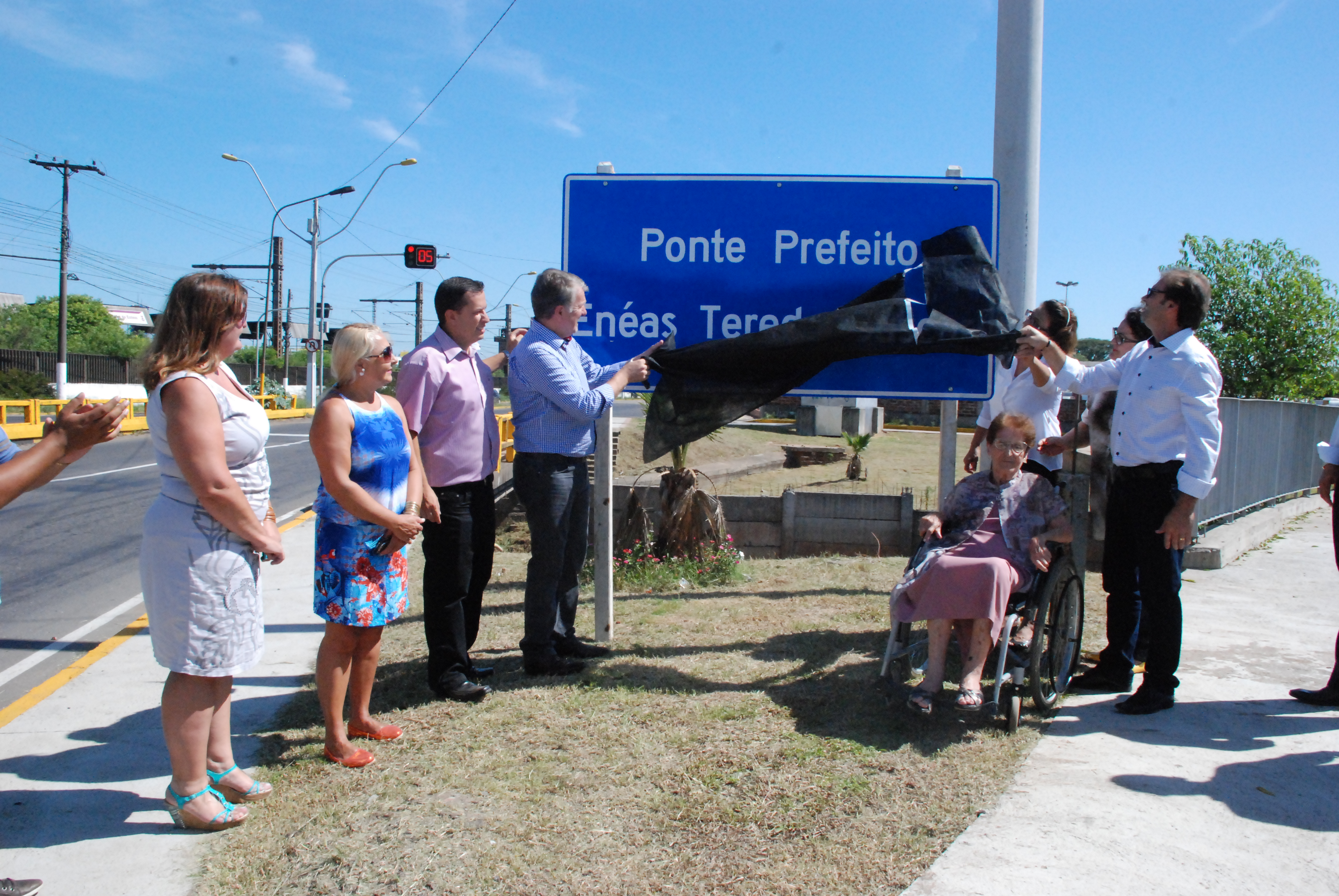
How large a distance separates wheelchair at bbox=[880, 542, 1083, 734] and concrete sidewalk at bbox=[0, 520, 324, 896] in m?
2.69

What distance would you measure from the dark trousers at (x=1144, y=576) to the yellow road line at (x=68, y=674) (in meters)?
4.11

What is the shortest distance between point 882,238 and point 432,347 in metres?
2.48

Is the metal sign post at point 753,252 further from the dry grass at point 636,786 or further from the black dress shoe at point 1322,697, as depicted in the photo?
the black dress shoe at point 1322,697

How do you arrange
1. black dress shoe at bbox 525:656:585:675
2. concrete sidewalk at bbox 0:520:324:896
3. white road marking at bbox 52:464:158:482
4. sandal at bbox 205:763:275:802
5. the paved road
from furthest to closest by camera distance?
1. white road marking at bbox 52:464:158:482
2. the paved road
3. black dress shoe at bbox 525:656:585:675
4. sandal at bbox 205:763:275:802
5. concrete sidewalk at bbox 0:520:324:896

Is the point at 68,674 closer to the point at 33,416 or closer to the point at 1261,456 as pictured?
the point at 1261,456

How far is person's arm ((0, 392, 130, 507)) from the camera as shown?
7.66 feet

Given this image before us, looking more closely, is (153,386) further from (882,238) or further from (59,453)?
(882,238)

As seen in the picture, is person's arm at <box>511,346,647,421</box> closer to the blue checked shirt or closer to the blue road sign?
the blue checked shirt

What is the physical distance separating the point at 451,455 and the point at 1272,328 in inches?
1104

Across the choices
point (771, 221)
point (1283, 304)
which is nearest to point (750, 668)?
point (771, 221)

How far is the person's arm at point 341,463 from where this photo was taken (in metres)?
3.32

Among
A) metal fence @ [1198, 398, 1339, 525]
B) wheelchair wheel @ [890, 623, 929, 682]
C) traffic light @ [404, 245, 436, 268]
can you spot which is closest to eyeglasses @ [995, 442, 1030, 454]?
wheelchair wheel @ [890, 623, 929, 682]

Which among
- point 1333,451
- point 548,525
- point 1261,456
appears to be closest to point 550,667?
point 548,525

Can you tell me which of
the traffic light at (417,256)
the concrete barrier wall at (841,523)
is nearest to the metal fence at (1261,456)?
the concrete barrier wall at (841,523)
